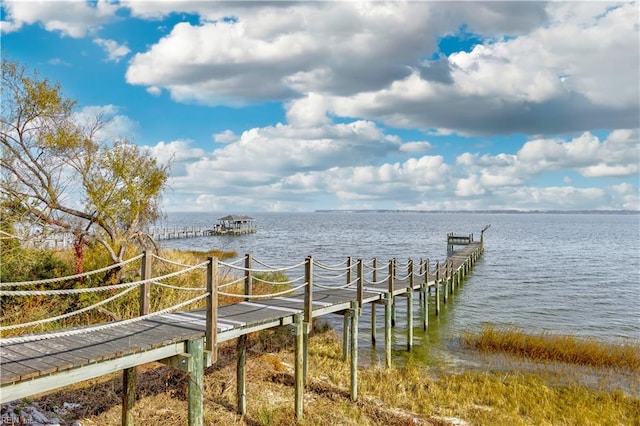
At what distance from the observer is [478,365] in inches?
547

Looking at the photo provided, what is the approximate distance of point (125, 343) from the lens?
618 cm

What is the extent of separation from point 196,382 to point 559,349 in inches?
522

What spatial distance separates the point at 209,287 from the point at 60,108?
1151 cm

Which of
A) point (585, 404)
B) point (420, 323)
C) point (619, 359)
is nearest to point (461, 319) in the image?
point (420, 323)

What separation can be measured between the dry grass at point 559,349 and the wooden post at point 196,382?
11689mm

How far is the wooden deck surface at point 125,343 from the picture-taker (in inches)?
202

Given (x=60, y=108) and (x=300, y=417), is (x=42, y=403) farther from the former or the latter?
(x=60, y=108)

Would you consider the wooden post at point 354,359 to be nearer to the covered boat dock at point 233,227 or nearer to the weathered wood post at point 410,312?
the weathered wood post at point 410,312

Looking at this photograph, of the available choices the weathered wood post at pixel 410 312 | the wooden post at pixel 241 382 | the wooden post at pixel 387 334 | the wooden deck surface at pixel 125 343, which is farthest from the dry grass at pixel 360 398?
the weathered wood post at pixel 410 312

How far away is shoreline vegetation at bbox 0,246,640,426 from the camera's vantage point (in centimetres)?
868

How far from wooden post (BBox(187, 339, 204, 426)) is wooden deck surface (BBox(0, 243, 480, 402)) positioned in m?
0.15

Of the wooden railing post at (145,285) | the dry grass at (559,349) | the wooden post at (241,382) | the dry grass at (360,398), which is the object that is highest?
the wooden railing post at (145,285)

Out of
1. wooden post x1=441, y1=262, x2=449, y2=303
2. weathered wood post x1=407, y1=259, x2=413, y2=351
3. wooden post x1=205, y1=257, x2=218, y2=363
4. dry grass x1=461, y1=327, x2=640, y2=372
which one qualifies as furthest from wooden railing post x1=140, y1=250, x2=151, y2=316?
wooden post x1=441, y1=262, x2=449, y2=303

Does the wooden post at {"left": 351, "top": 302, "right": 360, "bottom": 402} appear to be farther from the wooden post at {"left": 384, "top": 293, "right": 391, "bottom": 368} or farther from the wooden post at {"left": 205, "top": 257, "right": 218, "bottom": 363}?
the wooden post at {"left": 205, "top": 257, "right": 218, "bottom": 363}
